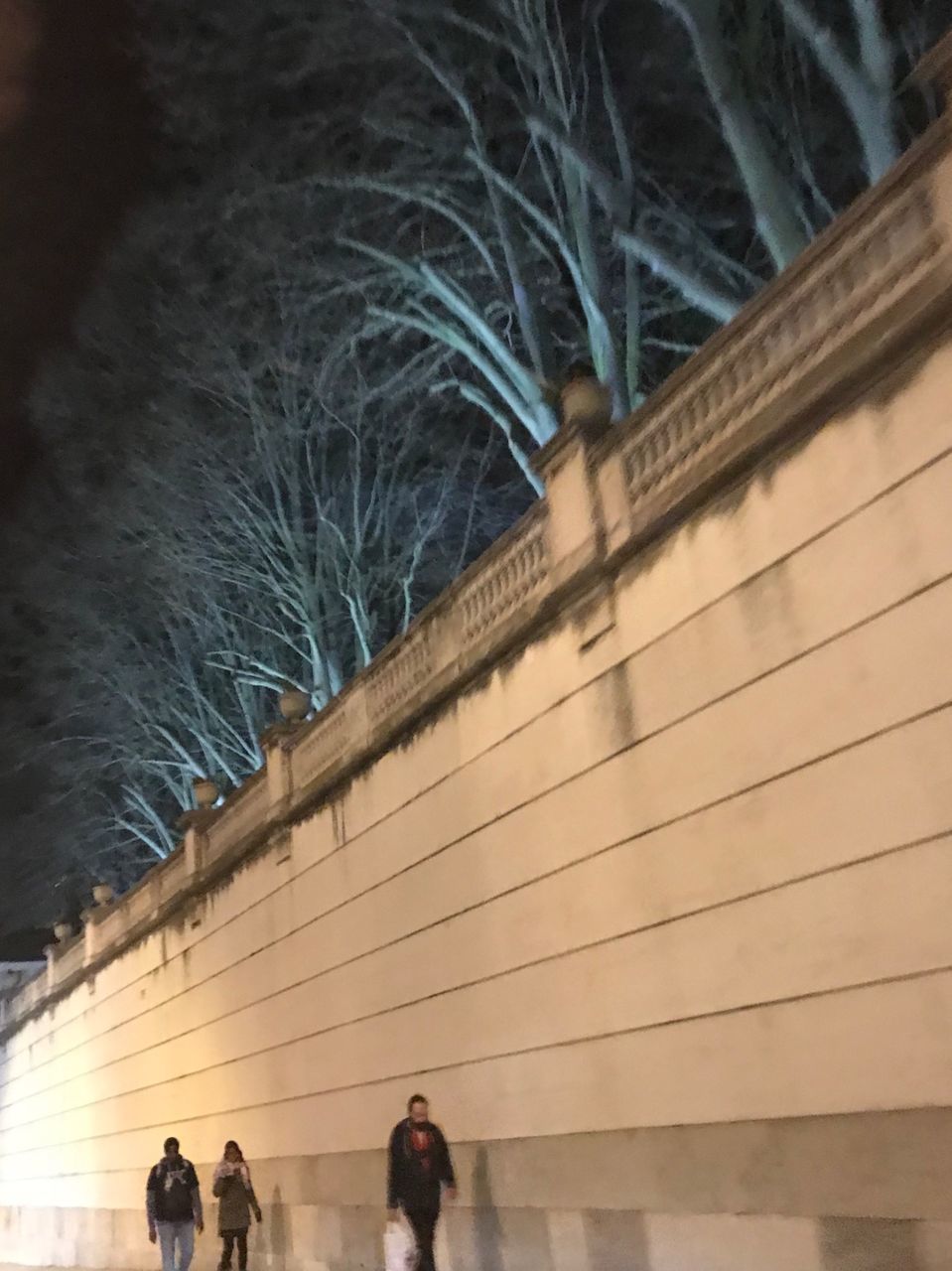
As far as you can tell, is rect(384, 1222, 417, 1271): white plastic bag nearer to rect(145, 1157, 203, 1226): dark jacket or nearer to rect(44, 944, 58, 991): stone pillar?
rect(145, 1157, 203, 1226): dark jacket

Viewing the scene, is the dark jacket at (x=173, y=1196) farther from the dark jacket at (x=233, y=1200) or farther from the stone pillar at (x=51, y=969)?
the stone pillar at (x=51, y=969)

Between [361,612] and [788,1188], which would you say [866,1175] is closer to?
[788,1188]

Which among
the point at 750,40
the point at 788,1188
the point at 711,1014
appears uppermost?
the point at 750,40

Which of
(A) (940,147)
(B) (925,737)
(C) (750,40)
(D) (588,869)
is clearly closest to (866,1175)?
(B) (925,737)

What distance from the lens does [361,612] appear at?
53.6 ft

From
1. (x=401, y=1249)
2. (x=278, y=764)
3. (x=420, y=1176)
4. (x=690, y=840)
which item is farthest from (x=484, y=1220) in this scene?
(x=278, y=764)

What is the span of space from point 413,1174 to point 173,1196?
480cm

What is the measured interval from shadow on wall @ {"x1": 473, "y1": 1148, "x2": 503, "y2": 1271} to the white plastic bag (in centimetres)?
88

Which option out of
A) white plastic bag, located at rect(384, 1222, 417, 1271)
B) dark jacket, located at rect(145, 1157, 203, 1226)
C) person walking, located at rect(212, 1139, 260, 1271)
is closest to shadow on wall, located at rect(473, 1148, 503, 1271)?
white plastic bag, located at rect(384, 1222, 417, 1271)

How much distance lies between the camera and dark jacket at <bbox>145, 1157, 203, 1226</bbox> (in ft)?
36.7

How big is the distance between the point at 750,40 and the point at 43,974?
25502mm

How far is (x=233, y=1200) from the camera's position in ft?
36.9

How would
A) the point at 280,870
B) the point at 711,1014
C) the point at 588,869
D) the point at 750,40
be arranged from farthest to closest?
the point at 280,870
the point at 750,40
the point at 588,869
the point at 711,1014

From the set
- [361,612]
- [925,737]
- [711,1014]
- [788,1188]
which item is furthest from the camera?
[361,612]
